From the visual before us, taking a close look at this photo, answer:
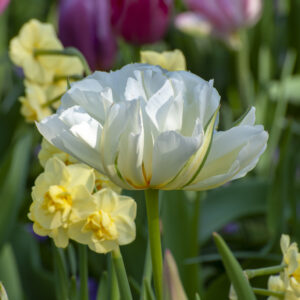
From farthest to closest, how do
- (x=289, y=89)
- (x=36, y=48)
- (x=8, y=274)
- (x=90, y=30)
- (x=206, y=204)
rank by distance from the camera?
1. (x=289, y=89)
2. (x=90, y=30)
3. (x=206, y=204)
4. (x=8, y=274)
5. (x=36, y=48)

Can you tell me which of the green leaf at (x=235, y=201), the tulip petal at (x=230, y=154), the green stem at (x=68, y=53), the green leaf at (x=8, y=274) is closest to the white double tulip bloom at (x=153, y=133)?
the tulip petal at (x=230, y=154)

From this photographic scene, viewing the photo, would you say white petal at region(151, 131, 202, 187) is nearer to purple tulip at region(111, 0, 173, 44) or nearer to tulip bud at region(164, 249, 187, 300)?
tulip bud at region(164, 249, 187, 300)

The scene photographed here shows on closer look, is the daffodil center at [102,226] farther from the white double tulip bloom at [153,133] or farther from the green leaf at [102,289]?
the green leaf at [102,289]

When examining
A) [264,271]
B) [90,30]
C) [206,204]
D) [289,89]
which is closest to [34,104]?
[264,271]

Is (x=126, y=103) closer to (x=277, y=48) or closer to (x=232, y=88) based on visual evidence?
(x=232, y=88)

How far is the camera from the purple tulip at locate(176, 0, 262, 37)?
5.10ft

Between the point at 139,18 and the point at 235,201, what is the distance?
0.36 m

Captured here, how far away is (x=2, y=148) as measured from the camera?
1239 millimetres

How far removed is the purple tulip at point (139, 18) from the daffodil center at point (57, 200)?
739 mm

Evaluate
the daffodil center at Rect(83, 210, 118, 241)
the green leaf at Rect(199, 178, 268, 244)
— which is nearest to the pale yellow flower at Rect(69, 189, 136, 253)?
A: the daffodil center at Rect(83, 210, 118, 241)

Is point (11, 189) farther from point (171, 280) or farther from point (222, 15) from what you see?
point (222, 15)

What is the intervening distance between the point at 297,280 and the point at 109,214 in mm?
137

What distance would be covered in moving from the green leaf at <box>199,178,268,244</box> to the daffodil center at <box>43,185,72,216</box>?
706 millimetres

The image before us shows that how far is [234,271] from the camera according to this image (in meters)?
0.42
